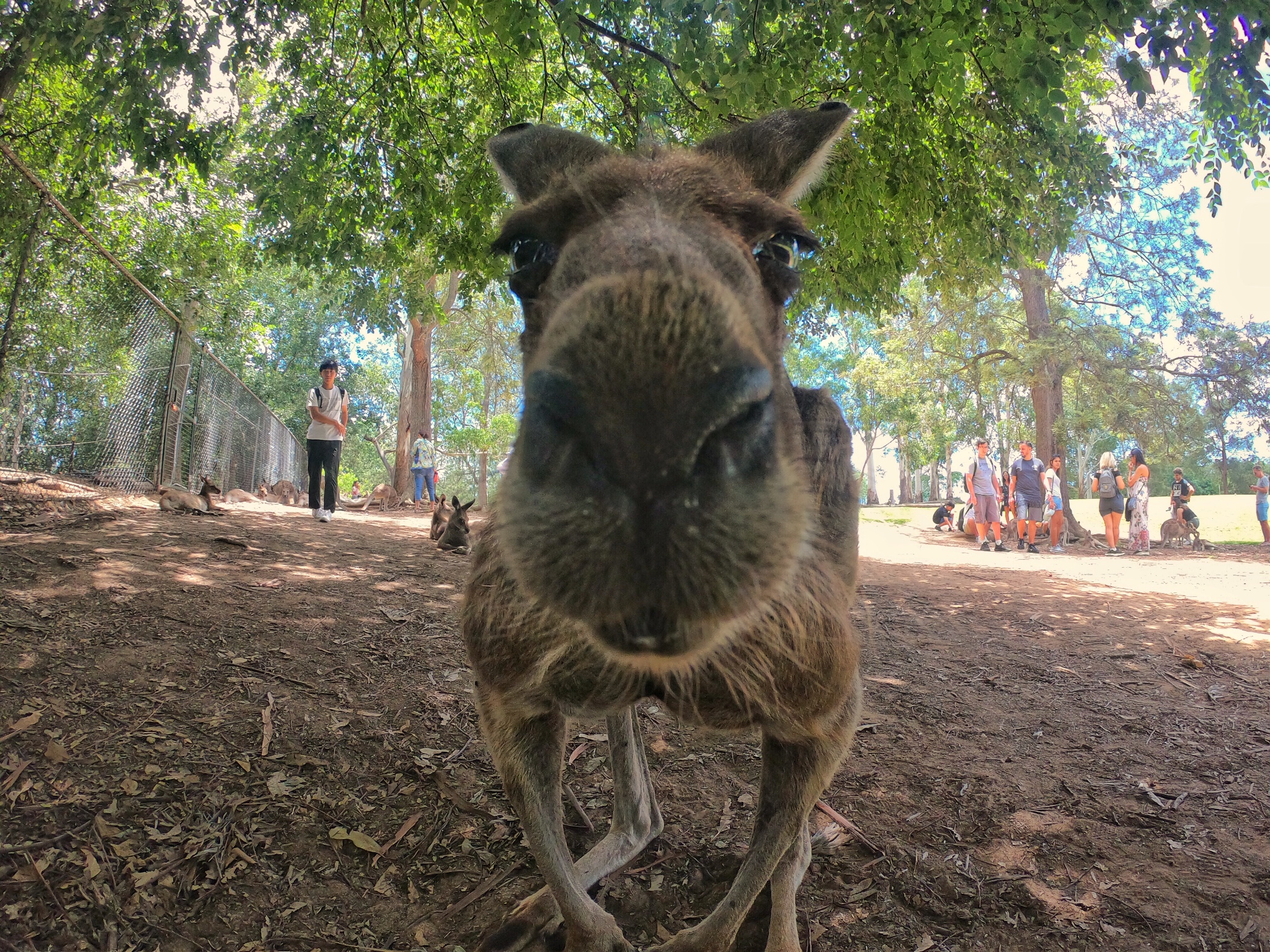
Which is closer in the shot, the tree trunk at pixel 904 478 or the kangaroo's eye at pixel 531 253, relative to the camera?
the kangaroo's eye at pixel 531 253

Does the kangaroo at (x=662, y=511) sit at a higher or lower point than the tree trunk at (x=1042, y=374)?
lower

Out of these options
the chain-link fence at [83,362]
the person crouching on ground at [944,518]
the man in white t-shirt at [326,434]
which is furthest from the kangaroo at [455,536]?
the person crouching on ground at [944,518]

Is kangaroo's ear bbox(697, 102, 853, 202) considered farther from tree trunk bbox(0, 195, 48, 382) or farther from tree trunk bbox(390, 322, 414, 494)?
tree trunk bbox(390, 322, 414, 494)

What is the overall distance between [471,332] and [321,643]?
24328 millimetres

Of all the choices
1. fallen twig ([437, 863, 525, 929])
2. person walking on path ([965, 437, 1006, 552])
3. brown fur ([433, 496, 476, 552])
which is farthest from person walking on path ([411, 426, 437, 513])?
fallen twig ([437, 863, 525, 929])

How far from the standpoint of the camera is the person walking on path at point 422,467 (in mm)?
20109

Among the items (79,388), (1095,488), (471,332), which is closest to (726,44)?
(79,388)

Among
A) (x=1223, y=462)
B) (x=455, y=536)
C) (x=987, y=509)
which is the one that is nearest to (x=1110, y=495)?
(x=987, y=509)

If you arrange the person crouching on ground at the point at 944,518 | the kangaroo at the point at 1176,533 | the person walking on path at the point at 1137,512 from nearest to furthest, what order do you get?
the person walking on path at the point at 1137,512 < the kangaroo at the point at 1176,533 < the person crouching on ground at the point at 944,518

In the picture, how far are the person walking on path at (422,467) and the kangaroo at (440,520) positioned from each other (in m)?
9.35

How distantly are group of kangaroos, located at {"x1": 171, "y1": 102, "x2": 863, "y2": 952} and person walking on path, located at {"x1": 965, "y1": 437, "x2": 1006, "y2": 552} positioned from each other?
1343 centimetres

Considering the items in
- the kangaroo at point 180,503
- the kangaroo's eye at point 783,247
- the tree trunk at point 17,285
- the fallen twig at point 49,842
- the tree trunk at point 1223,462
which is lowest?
the fallen twig at point 49,842

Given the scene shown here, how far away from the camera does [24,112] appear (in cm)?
930

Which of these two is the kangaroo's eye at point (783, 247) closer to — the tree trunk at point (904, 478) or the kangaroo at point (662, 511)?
the kangaroo at point (662, 511)
